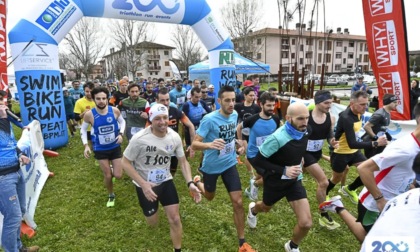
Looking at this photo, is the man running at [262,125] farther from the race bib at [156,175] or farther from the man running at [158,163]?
the race bib at [156,175]

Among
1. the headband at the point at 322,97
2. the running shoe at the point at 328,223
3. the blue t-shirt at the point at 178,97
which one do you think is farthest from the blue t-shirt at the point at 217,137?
the blue t-shirt at the point at 178,97

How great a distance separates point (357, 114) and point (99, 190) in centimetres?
497

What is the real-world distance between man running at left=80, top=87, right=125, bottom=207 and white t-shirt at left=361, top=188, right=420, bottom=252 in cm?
412

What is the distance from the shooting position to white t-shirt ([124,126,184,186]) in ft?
10.4

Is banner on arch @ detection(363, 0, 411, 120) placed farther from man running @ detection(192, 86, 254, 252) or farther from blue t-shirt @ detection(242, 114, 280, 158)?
man running @ detection(192, 86, 254, 252)

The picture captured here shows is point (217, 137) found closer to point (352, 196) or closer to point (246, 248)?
point (246, 248)

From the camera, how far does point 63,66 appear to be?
54281 millimetres

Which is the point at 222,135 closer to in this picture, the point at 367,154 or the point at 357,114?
the point at 357,114

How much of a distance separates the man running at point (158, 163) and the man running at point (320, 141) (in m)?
1.91

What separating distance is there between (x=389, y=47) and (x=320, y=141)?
456cm

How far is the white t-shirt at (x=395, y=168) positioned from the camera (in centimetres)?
214

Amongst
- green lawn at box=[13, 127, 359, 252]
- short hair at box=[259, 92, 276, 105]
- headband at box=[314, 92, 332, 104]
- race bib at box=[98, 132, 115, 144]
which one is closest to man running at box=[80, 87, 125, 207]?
race bib at box=[98, 132, 115, 144]

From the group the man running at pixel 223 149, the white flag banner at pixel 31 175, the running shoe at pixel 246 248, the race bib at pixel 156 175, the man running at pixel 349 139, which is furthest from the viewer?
the white flag banner at pixel 31 175

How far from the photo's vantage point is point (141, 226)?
4227 mm
